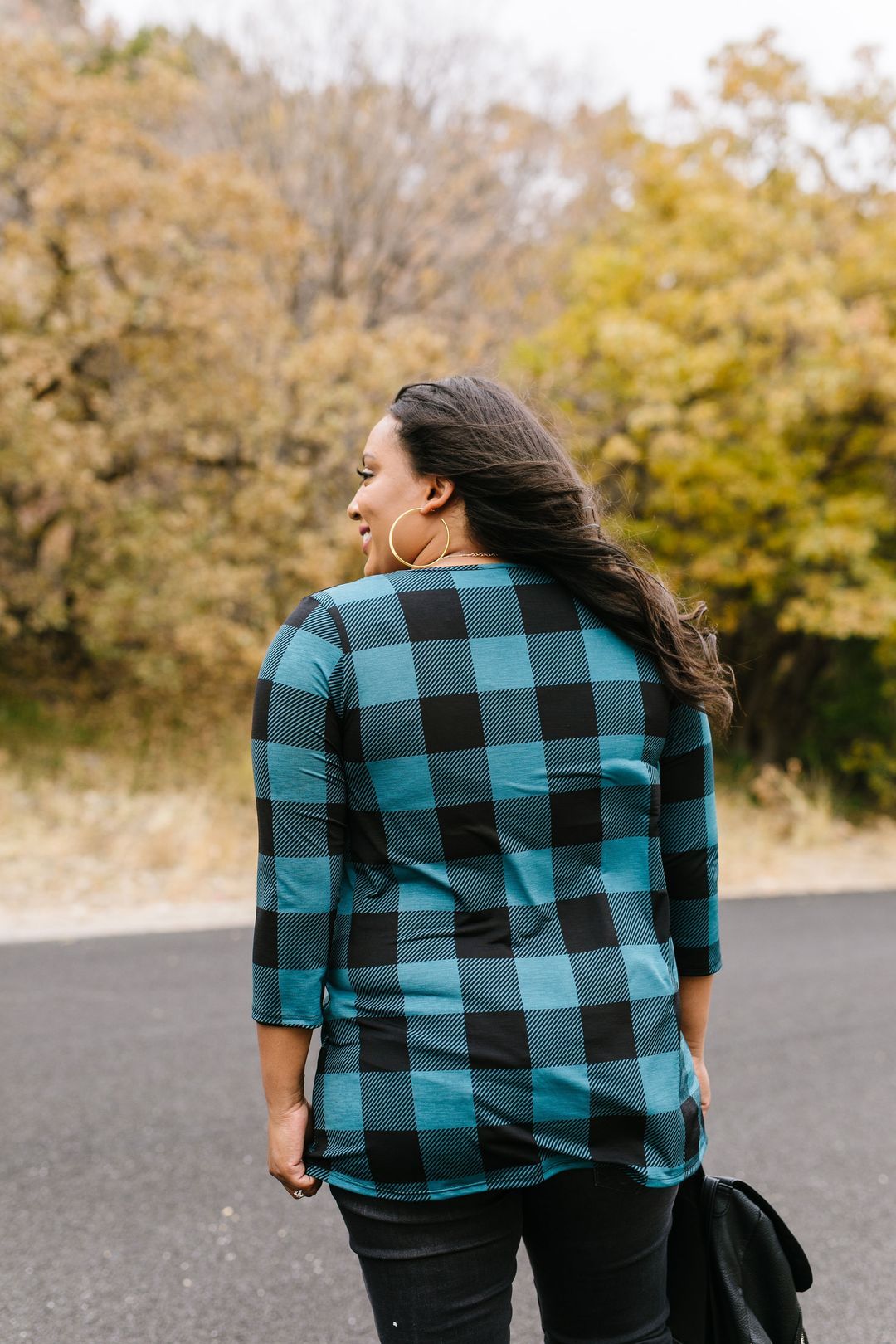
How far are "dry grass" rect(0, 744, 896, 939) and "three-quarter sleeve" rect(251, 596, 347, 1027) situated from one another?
5.43 m

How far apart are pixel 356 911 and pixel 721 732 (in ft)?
2.19

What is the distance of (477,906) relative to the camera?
4.15ft

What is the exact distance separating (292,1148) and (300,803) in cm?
44

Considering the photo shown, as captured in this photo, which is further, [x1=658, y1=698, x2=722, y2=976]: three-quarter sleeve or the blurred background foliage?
the blurred background foliage

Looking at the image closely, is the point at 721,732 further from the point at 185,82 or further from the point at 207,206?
the point at 185,82

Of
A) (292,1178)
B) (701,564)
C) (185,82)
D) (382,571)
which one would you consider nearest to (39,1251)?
(292,1178)

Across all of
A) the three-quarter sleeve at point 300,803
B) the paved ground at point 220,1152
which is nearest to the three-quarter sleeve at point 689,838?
the three-quarter sleeve at point 300,803

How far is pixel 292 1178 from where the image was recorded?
1.33 m

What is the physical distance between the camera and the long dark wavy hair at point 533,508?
4.47 feet

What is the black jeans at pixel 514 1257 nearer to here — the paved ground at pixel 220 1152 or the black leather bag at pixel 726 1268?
the black leather bag at pixel 726 1268

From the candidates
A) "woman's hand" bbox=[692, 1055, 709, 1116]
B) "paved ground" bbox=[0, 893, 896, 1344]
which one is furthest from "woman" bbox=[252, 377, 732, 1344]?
"paved ground" bbox=[0, 893, 896, 1344]

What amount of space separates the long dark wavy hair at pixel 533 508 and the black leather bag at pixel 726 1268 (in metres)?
0.74

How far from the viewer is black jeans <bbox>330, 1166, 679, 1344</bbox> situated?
4.13 feet

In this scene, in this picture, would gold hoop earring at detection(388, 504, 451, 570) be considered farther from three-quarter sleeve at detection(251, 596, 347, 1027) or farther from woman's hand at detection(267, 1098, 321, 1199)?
woman's hand at detection(267, 1098, 321, 1199)
